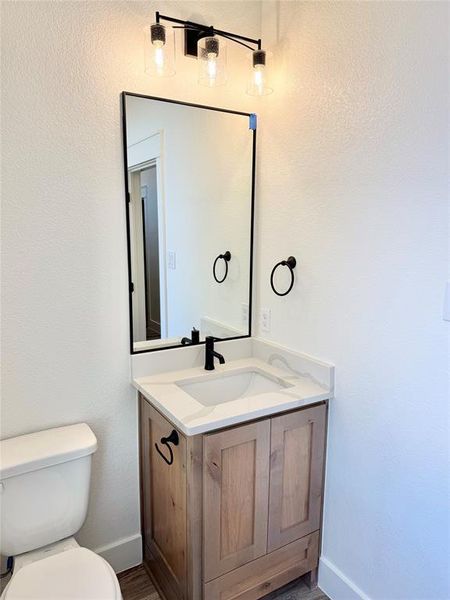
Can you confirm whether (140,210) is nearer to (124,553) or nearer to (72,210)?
(72,210)

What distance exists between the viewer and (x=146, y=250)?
1785mm

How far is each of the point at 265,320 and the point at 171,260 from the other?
0.55 metres

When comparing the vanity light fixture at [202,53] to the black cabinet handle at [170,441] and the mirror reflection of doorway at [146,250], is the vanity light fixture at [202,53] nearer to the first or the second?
the mirror reflection of doorway at [146,250]

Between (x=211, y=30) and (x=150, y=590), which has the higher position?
(x=211, y=30)

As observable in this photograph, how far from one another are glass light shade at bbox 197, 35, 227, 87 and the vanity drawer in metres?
1.95

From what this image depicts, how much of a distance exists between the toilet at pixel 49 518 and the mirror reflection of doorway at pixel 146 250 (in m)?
0.51

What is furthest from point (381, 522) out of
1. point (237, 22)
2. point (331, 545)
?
point (237, 22)

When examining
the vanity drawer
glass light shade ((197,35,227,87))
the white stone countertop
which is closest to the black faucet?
the white stone countertop

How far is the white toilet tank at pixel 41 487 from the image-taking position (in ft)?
4.63

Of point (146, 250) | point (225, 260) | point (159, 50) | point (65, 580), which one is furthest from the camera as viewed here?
point (225, 260)

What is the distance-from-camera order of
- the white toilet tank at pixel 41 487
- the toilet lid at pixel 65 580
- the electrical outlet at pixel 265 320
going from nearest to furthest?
the toilet lid at pixel 65 580
the white toilet tank at pixel 41 487
the electrical outlet at pixel 265 320

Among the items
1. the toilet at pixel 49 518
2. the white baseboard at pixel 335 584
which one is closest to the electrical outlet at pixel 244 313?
the toilet at pixel 49 518

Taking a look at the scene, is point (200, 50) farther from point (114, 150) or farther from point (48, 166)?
point (48, 166)

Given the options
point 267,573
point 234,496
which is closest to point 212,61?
point 234,496
